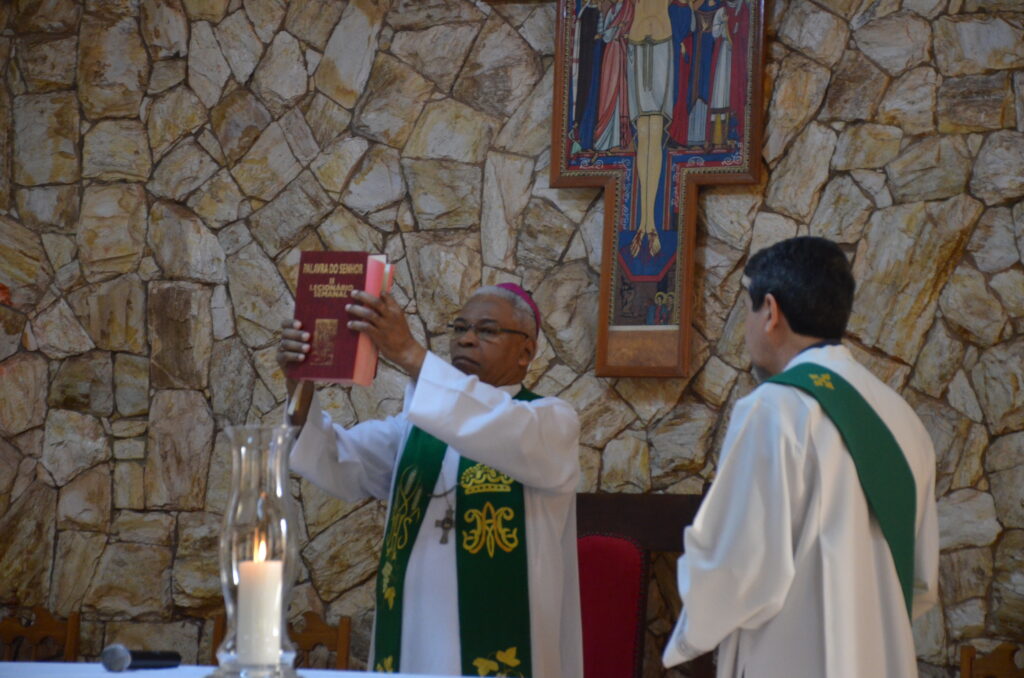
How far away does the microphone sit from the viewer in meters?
2.27

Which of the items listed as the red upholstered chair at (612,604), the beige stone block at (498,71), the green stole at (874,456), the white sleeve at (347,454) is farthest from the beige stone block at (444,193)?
the green stole at (874,456)

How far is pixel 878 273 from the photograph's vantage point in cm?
442

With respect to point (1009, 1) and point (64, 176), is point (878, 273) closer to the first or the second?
point (1009, 1)

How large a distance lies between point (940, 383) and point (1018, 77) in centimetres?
117

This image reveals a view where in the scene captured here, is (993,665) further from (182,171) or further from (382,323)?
(182,171)

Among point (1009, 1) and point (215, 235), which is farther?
point (215, 235)

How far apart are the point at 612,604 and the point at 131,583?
7.22 feet

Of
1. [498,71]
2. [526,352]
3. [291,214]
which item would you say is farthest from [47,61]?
[526,352]

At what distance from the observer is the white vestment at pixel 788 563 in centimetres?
270

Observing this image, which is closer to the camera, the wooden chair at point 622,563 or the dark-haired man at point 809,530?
the dark-haired man at point 809,530

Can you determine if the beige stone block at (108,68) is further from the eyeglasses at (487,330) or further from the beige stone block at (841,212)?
the beige stone block at (841,212)

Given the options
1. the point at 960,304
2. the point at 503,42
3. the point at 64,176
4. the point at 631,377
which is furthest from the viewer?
the point at 64,176

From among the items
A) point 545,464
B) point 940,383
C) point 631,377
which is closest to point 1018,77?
point 940,383

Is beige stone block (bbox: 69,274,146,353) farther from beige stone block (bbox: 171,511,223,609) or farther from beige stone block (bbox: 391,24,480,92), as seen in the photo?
beige stone block (bbox: 391,24,480,92)
